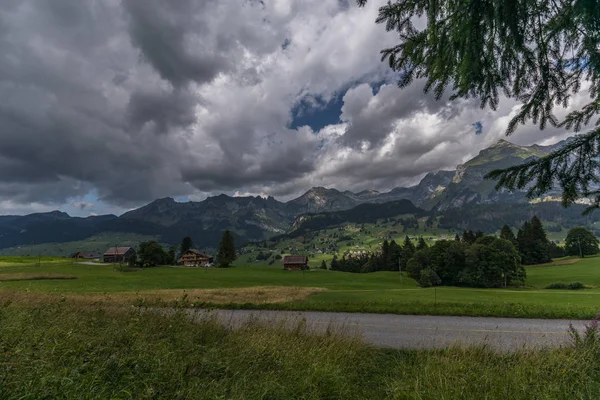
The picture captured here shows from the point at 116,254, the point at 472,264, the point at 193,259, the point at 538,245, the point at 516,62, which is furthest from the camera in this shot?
the point at 193,259

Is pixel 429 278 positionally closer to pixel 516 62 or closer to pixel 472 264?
pixel 472 264

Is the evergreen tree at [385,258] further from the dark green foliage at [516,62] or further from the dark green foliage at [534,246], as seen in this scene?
the dark green foliage at [516,62]

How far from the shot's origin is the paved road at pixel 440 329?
1053 centimetres

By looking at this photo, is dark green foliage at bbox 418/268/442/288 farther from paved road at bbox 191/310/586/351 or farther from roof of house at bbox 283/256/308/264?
roof of house at bbox 283/256/308/264

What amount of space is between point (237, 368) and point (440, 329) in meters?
11.2

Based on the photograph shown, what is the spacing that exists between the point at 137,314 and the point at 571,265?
110m

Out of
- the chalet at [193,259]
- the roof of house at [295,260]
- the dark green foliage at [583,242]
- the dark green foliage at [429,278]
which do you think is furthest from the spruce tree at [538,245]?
the chalet at [193,259]

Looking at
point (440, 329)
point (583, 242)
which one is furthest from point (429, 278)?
point (583, 242)

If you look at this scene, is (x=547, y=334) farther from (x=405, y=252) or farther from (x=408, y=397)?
(x=405, y=252)

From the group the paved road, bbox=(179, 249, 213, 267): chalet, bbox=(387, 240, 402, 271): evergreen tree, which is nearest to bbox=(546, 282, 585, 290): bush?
the paved road

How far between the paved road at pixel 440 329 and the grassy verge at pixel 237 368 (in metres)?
2.86

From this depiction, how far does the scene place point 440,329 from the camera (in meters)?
13.2

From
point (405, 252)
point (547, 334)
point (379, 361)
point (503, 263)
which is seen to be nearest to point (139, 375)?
point (379, 361)

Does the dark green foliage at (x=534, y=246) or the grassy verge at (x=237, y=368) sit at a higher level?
the grassy verge at (x=237, y=368)
